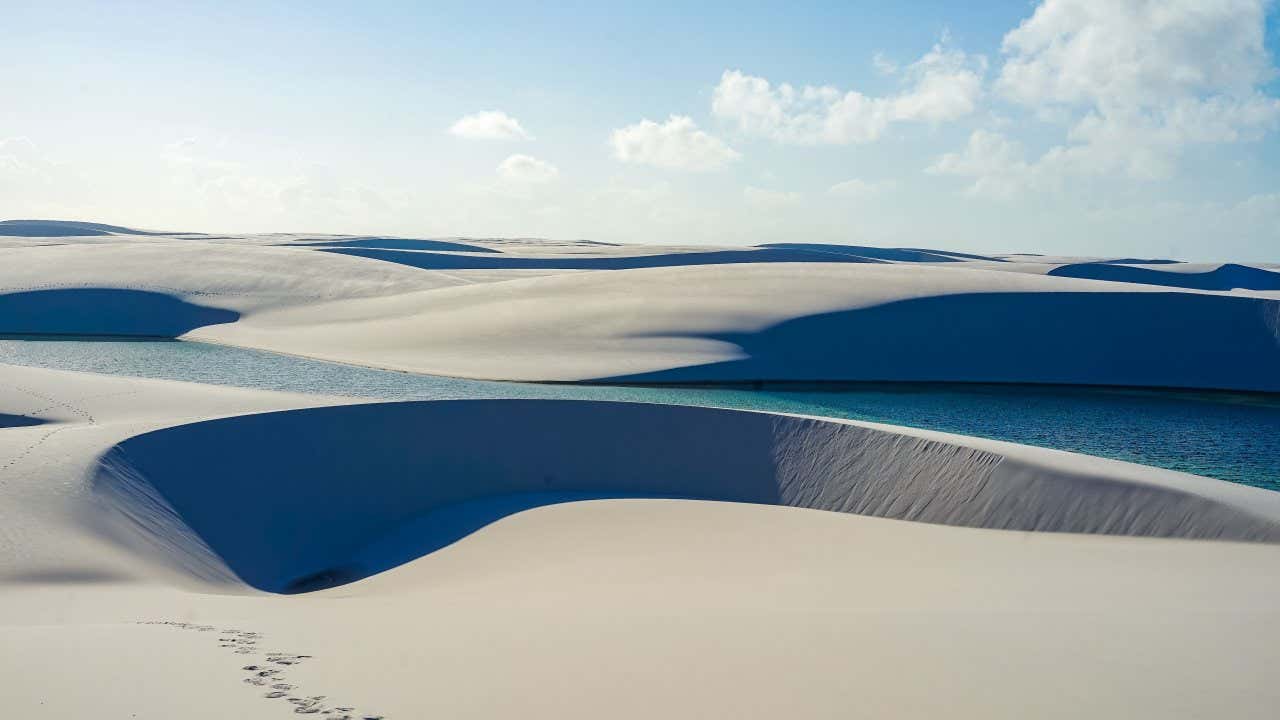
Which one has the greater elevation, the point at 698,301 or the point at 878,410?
the point at 698,301

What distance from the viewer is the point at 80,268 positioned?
34.4 metres

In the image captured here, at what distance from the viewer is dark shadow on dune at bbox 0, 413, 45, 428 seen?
10781 millimetres

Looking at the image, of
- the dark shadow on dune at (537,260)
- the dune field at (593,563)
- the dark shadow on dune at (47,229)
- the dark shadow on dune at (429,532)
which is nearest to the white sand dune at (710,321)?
the dune field at (593,563)

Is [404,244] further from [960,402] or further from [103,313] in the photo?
[960,402]

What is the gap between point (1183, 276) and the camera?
59.5 meters

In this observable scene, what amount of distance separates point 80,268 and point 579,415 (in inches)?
1170

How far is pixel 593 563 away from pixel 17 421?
7.31 m

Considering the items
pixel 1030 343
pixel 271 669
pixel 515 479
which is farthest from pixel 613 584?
pixel 1030 343

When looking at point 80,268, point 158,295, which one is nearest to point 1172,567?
point 158,295

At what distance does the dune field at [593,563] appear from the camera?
12.3ft

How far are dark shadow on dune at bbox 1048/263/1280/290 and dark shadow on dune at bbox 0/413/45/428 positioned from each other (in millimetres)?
48388

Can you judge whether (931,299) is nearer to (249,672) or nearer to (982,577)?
(982,577)

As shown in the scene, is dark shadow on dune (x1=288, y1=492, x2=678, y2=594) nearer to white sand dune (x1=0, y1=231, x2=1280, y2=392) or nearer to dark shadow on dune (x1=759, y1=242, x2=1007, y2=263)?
white sand dune (x1=0, y1=231, x2=1280, y2=392)

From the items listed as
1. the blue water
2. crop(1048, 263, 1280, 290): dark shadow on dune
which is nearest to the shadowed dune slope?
the blue water
